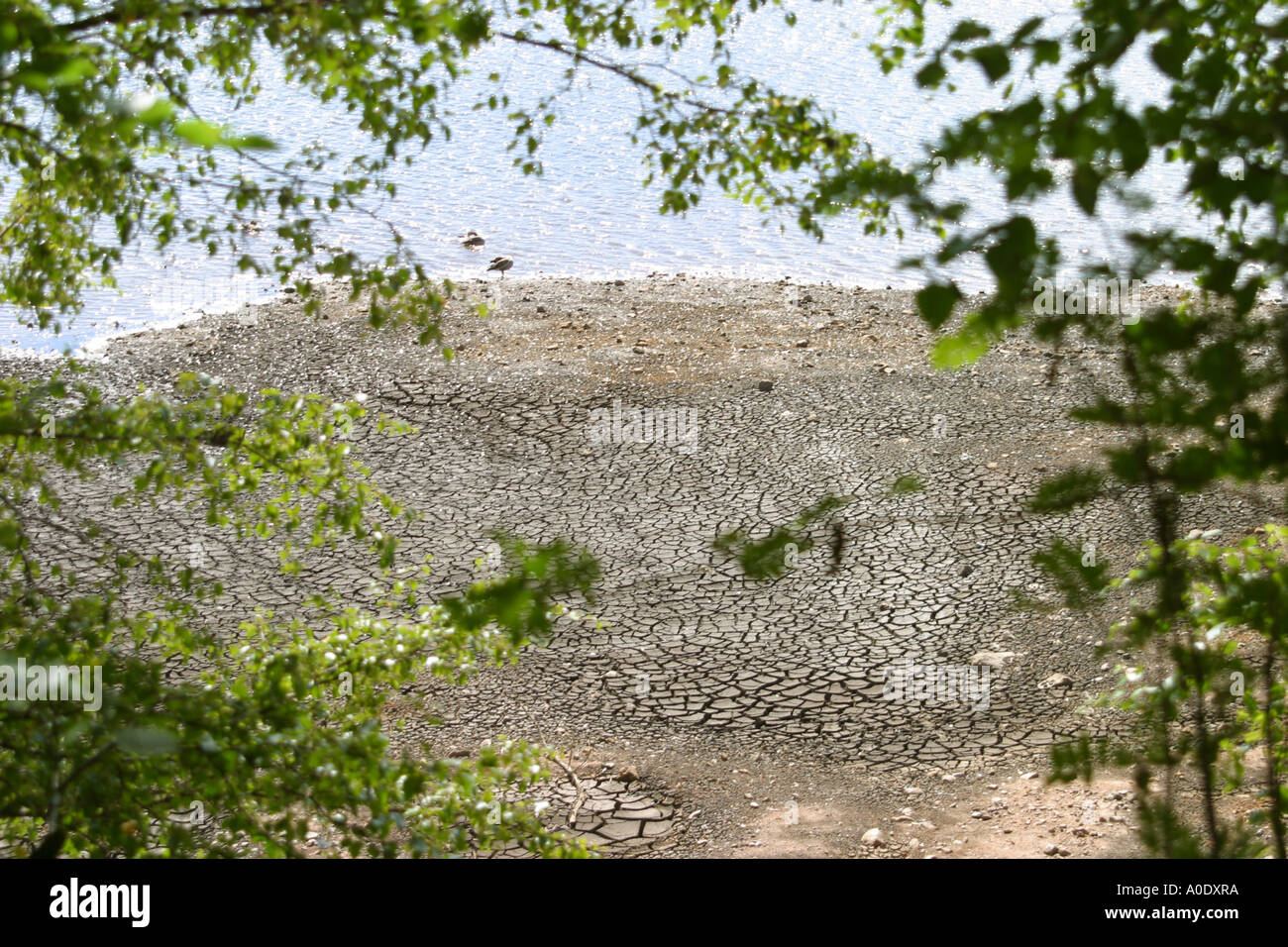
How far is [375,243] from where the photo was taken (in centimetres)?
994

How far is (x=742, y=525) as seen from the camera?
16.7 ft

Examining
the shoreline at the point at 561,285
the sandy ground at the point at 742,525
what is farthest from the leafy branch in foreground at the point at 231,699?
the shoreline at the point at 561,285

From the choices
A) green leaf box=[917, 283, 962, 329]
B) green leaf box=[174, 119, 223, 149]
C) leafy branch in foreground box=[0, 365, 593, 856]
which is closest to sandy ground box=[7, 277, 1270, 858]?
green leaf box=[917, 283, 962, 329]

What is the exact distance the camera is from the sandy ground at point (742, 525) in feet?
14.0

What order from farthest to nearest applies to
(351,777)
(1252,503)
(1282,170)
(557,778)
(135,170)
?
(1252,503), (557,778), (135,170), (351,777), (1282,170)

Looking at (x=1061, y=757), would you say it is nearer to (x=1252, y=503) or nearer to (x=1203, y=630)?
(x=1203, y=630)

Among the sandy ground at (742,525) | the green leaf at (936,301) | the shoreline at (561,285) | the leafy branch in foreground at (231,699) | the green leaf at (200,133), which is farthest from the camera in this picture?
the shoreline at (561,285)

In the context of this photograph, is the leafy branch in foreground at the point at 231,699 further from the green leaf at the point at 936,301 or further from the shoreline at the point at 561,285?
the shoreline at the point at 561,285

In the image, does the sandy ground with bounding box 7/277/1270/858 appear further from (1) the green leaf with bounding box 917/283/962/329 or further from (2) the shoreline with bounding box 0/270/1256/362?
(1) the green leaf with bounding box 917/283/962/329

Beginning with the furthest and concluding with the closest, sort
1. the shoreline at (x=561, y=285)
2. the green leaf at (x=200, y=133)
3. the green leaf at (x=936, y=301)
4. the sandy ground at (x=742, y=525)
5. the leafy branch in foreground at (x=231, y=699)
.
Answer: the shoreline at (x=561, y=285) < the sandy ground at (x=742, y=525) < the leafy branch in foreground at (x=231, y=699) < the green leaf at (x=936, y=301) < the green leaf at (x=200, y=133)

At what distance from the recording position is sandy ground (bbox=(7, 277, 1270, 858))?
14.0 feet

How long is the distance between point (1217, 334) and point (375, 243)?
29.4 feet

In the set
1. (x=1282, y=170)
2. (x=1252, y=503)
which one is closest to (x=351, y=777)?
(x=1282, y=170)
